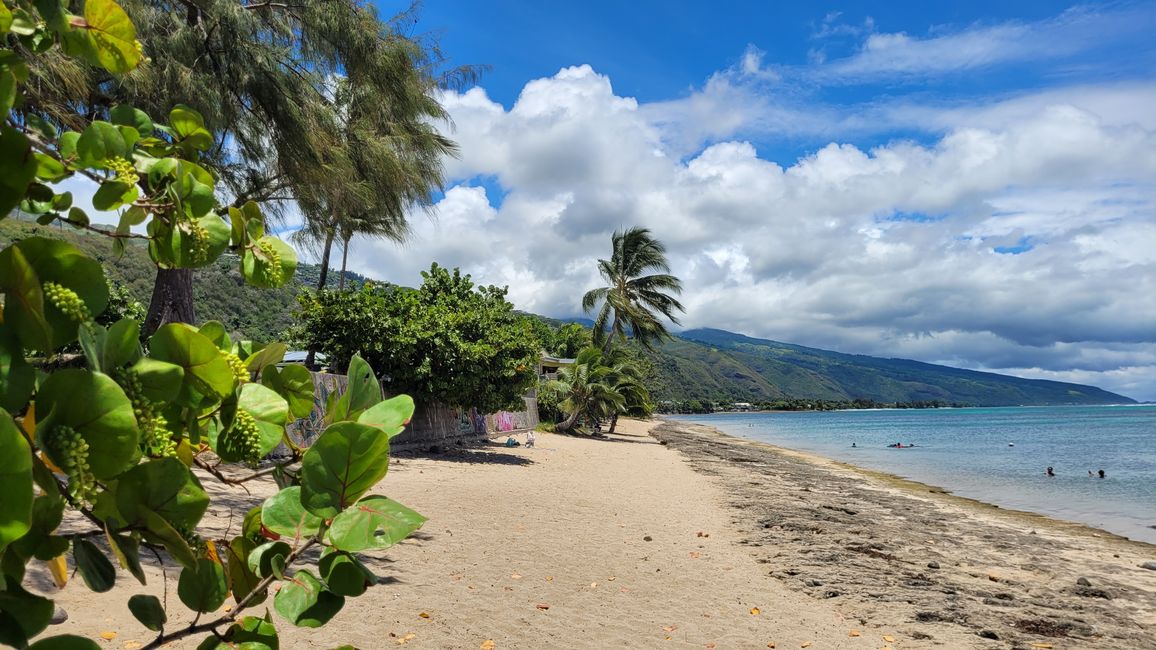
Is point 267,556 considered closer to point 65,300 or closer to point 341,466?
point 341,466

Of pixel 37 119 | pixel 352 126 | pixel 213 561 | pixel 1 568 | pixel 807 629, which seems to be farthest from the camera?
pixel 352 126

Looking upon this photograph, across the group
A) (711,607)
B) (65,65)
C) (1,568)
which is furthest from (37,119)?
(711,607)

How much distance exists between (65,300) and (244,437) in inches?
10.5

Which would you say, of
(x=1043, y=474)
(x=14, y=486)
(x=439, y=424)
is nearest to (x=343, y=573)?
(x=14, y=486)

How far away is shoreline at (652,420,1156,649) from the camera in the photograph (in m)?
5.91

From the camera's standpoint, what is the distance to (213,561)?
3.10 ft

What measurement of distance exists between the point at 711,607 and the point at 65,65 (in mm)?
5995

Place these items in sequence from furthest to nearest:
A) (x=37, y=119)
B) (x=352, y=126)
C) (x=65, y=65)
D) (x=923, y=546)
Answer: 1. (x=352, y=126)
2. (x=923, y=546)
3. (x=65, y=65)
4. (x=37, y=119)

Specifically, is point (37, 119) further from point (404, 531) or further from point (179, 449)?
point (404, 531)

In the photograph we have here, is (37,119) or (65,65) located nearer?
(37,119)

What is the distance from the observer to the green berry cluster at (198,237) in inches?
39.3

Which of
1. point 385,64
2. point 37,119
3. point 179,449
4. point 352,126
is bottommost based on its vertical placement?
point 179,449

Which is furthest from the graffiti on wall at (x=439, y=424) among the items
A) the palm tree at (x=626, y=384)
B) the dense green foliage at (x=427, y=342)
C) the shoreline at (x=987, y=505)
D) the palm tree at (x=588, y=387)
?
the shoreline at (x=987, y=505)

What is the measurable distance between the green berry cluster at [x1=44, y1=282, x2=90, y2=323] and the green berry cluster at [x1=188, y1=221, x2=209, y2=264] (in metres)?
0.33
